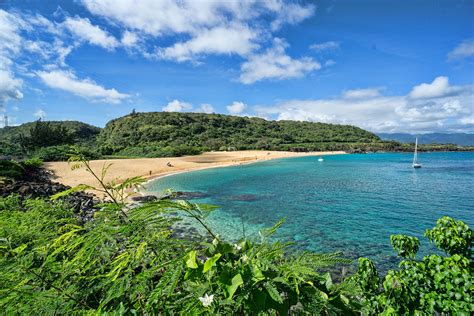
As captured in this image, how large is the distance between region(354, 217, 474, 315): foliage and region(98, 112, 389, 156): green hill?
6009cm

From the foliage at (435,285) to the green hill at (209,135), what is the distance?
60.1m

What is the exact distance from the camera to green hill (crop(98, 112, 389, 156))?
7923 cm

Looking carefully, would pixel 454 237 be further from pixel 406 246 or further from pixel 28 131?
pixel 28 131

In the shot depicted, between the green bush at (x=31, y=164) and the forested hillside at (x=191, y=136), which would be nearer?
the green bush at (x=31, y=164)

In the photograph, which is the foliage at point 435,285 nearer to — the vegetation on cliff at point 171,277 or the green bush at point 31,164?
the vegetation on cliff at point 171,277

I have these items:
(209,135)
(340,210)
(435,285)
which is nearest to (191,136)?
(209,135)

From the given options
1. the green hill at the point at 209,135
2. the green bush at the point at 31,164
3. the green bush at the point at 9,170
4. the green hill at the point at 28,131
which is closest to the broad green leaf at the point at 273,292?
the green bush at the point at 9,170

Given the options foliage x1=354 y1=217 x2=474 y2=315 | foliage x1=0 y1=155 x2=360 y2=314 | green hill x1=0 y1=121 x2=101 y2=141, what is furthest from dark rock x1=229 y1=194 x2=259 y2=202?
green hill x1=0 y1=121 x2=101 y2=141

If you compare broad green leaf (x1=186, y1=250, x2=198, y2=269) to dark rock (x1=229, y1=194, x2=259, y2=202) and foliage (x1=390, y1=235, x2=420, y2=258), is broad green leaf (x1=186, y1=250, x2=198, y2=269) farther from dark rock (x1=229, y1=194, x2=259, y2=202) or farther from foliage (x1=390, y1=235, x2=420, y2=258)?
dark rock (x1=229, y1=194, x2=259, y2=202)

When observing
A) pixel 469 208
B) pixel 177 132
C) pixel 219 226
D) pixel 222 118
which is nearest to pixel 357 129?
pixel 222 118

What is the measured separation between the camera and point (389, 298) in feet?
10.4

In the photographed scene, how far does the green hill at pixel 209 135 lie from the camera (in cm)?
7923

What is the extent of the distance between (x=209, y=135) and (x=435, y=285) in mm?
100916

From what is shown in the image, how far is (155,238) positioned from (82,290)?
2.45ft
